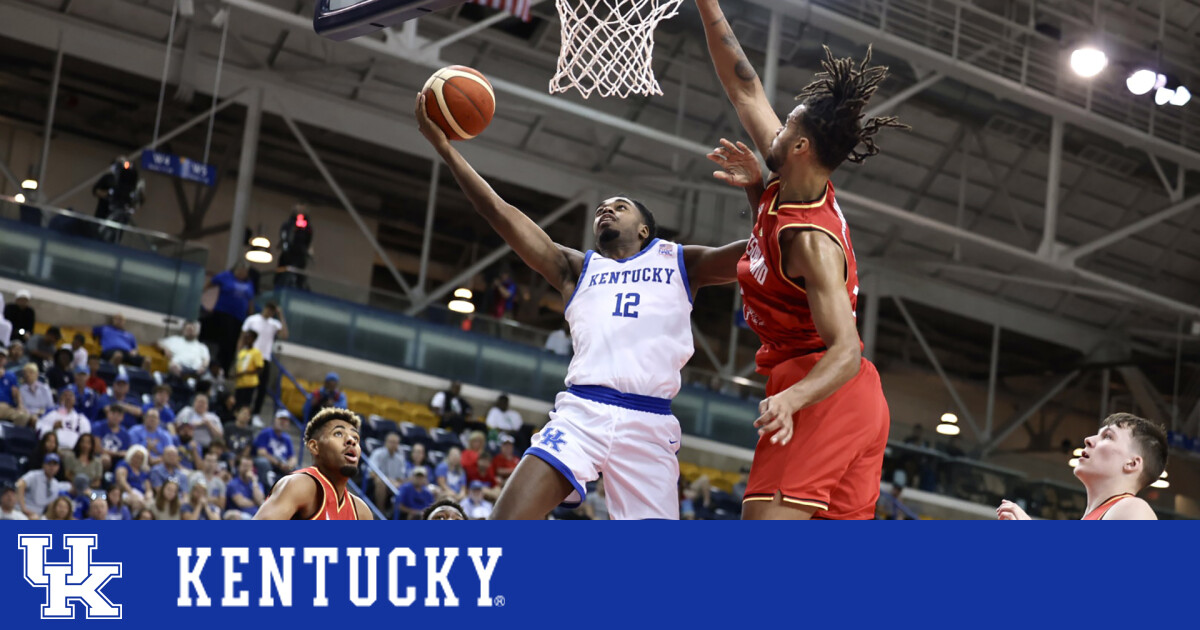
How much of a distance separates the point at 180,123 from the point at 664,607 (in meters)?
21.6

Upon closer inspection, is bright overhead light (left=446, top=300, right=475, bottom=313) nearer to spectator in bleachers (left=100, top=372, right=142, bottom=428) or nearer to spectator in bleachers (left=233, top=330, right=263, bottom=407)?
spectator in bleachers (left=233, top=330, right=263, bottom=407)

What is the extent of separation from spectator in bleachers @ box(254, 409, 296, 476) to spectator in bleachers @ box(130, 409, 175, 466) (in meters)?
1.12

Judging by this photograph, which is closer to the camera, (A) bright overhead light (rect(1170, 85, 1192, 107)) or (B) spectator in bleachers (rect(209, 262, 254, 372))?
(B) spectator in bleachers (rect(209, 262, 254, 372))

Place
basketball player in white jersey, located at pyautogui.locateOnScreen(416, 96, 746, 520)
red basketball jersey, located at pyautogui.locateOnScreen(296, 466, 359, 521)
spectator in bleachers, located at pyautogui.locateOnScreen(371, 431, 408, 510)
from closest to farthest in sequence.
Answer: basketball player in white jersey, located at pyautogui.locateOnScreen(416, 96, 746, 520), red basketball jersey, located at pyautogui.locateOnScreen(296, 466, 359, 521), spectator in bleachers, located at pyautogui.locateOnScreen(371, 431, 408, 510)

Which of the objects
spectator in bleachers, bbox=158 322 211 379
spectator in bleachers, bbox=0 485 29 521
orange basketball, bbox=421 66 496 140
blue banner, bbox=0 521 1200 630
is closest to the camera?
blue banner, bbox=0 521 1200 630

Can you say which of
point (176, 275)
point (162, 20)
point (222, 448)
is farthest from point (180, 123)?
point (222, 448)

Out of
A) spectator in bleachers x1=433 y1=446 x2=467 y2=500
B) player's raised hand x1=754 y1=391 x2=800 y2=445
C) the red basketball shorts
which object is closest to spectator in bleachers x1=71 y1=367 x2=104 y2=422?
spectator in bleachers x1=433 y1=446 x2=467 y2=500

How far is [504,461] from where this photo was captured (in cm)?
1614

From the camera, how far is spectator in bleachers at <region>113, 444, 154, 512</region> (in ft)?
38.2

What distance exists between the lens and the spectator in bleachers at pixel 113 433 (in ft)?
41.8

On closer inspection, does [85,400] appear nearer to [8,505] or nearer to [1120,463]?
[8,505]

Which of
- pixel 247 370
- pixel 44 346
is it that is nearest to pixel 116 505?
pixel 44 346

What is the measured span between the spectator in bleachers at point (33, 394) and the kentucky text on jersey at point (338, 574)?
37.1 feet

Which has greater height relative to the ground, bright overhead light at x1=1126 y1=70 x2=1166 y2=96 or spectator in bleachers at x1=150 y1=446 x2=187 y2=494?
bright overhead light at x1=1126 y1=70 x2=1166 y2=96
